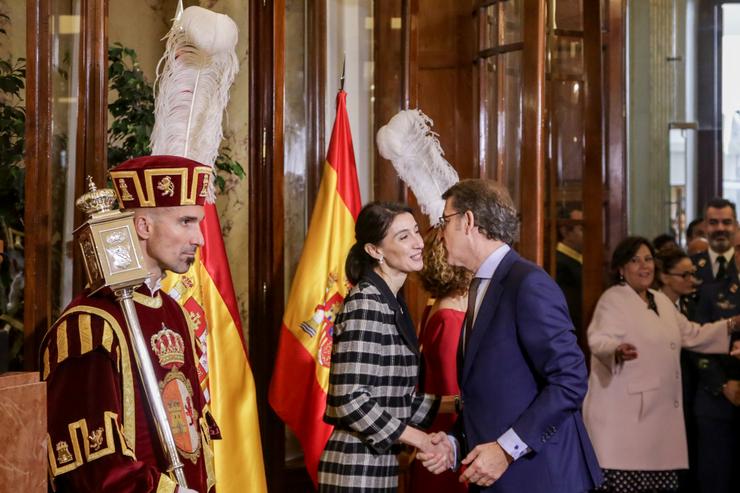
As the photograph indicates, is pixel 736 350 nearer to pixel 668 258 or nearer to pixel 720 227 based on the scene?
pixel 668 258

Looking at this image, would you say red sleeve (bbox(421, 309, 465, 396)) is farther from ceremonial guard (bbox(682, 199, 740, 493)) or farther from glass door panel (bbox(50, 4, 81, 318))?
ceremonial guard (bbox(682, 199, 740, 493))

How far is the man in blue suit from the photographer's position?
7.23ft

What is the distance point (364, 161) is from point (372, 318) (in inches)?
72.8

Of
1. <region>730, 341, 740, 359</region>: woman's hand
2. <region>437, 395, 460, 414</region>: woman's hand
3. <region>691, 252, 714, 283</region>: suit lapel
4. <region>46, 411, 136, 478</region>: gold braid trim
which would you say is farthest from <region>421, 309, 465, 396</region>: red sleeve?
<region>691, 252, 714, 283</region>: suit lapel

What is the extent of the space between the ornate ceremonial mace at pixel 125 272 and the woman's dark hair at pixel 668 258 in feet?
10.7

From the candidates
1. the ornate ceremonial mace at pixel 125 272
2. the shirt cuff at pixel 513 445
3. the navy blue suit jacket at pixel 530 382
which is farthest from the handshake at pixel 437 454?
the ornate ceremonial mace at pixel 125 272

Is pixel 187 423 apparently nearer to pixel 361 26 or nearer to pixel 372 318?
pixel 372 318

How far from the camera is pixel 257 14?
3738mm

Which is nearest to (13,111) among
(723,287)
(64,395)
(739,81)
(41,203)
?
(41,203)

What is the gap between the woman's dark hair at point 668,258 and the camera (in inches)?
184

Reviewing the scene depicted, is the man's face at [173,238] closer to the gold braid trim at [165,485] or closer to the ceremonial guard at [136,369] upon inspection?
the ceremonial guard at [136,369]

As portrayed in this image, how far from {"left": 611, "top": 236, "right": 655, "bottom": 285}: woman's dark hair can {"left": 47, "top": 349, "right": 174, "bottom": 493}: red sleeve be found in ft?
9.48

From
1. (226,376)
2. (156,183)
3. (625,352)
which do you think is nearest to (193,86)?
(156,183)

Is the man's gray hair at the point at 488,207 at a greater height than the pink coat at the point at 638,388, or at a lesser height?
greater
